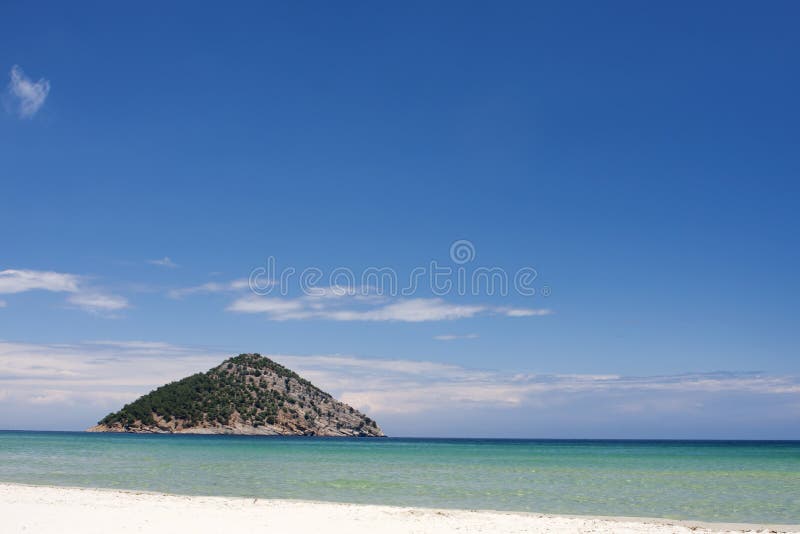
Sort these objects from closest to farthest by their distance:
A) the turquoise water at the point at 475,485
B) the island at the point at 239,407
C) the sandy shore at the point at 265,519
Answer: the sandy shore at the point at 265,519 → the turquoise water at the point at 475,485 → the island at the point at 239,407

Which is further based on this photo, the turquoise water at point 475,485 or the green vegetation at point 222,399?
the green vegetation at point 222,399

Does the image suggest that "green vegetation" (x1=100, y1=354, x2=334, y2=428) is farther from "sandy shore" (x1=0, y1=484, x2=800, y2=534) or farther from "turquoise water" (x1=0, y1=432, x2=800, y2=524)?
"sandy shore" (x1=0, y1=484, x2=800, y2=534)

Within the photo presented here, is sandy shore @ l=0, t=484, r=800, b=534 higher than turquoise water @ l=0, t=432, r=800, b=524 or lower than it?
higher

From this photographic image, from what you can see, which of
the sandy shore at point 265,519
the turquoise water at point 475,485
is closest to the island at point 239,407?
the turquoise water at point 475,485

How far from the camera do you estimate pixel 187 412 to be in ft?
543

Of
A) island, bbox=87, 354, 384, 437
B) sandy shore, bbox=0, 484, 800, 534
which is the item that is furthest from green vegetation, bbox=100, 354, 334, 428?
sandy shore, bbox=0, 484, 800, 534

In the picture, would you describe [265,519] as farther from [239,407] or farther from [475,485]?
[239,407]

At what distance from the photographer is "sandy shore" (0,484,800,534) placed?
19.1 metres

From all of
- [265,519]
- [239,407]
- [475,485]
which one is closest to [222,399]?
[239,407]

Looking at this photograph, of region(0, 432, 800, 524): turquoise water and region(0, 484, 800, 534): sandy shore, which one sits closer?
region(0, 484, 800, 534): sandy shore

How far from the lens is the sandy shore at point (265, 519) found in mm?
19062

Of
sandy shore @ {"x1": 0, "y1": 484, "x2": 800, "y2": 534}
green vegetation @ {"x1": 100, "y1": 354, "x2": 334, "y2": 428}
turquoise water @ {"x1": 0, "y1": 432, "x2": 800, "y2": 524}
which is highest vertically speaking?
green vegetation @ {"x1": 100, "y1": 354, "x2": 334, "y2": 428}

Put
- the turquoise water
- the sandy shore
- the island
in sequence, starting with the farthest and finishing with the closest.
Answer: the island
the turquoise water
the sandy shore

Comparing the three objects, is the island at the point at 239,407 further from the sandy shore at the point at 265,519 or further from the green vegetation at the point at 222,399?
the sandy shore at the point at 265,519
